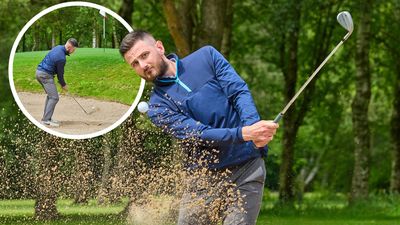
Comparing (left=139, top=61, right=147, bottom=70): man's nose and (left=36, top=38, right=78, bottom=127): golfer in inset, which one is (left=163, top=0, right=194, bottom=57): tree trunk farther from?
(left=139, top=61, right=147, bottom=70): man's nose

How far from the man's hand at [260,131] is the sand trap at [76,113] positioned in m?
2.99

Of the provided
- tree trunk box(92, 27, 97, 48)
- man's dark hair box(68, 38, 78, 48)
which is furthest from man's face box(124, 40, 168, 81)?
tree trunk box(92, 27, 97, 48)

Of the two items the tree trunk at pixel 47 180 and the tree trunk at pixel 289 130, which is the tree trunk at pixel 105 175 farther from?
the tree trunk at pixel 289 130

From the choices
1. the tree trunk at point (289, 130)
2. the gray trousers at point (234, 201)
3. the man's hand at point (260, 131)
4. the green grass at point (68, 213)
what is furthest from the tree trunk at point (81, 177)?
the tree trunk at point (289, 130)

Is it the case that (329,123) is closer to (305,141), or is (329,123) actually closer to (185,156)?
(305,141)

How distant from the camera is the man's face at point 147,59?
5875mm

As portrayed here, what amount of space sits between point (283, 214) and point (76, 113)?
1240 centimetres

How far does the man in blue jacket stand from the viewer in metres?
5.87

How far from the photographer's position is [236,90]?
5875 mm

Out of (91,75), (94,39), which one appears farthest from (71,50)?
(94,39)

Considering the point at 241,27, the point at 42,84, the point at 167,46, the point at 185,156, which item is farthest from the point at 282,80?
the point at 185,156

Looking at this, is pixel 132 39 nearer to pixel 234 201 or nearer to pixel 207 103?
pixel 207 103

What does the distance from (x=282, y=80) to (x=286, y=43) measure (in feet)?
12.6

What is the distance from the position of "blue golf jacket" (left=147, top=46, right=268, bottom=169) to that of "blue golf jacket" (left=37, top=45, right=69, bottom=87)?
3041 millimetres
